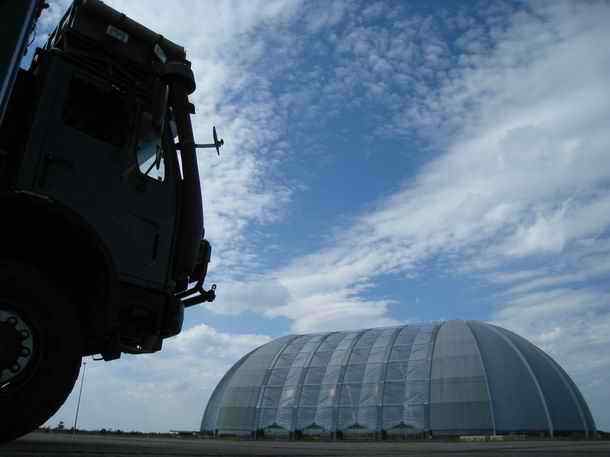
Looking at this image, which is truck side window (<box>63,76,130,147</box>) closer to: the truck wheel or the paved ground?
the truck wheel

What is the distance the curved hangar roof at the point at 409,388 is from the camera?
37031mm

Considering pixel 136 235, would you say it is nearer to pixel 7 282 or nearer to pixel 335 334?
pixel 7 282

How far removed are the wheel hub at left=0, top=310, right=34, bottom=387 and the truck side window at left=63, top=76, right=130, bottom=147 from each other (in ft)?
6.57

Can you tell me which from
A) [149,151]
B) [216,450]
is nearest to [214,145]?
[149,151]

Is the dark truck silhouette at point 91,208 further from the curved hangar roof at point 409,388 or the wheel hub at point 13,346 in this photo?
the curved hangar roof at point 409,388

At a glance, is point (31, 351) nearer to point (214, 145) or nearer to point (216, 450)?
point (214, 145)

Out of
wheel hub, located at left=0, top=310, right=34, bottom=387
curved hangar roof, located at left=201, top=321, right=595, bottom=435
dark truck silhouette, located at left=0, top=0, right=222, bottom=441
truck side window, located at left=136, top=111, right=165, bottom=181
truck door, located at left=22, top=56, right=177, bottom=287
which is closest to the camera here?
wheel hub, located at left=0, top=310, right=34, bottom=387

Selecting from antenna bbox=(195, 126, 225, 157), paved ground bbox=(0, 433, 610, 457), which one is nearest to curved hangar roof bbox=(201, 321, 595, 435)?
paved ground bbox=(0, 433, 610, 457)

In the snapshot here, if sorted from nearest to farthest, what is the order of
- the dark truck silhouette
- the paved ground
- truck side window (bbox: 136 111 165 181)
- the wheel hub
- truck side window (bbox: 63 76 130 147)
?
the wheel hub → the dark truck silhouette → truck side window (bbox: 63 76 130 147) → truck side window (bbox: 136 111 165 181) → the paved ground

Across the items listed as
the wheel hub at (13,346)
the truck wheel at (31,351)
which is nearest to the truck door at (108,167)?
the truck wheel at (31,351)

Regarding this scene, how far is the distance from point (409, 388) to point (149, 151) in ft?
125

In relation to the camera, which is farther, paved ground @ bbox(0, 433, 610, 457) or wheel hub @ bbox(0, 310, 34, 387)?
paved ground @ bbox(0, 433, 610, 457)

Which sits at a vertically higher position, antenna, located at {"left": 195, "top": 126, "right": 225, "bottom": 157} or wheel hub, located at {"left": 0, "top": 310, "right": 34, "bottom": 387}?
antenna, located at {"left": 195, "top": 126, "right": 225, "bottom": 157}

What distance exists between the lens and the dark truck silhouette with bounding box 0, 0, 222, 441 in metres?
3.81
